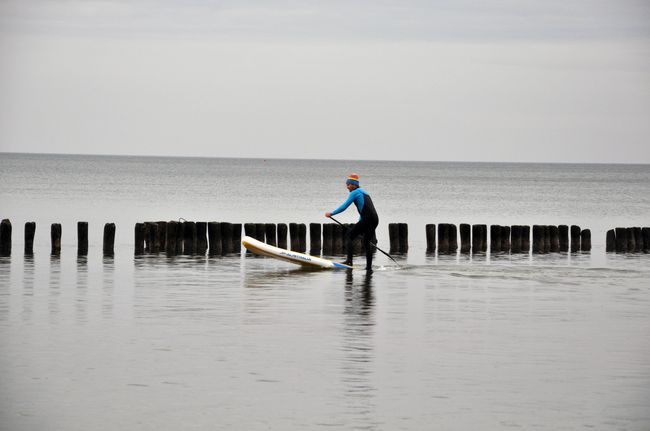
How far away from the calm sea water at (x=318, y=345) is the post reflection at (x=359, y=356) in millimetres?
37

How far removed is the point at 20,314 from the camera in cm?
1795

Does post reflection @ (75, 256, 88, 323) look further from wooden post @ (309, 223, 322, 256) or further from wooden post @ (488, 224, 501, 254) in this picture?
wooden post @ (488, 224, 501, 254)

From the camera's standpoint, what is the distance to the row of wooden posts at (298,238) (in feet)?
96.5

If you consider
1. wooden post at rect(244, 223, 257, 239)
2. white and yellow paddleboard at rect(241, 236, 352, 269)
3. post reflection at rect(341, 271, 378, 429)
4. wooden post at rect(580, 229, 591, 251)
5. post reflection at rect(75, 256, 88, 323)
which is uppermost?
wooden post at rect(244, 223, 257, 239)

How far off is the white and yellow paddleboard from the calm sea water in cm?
46

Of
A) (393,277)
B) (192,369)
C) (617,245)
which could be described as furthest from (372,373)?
(617,245)

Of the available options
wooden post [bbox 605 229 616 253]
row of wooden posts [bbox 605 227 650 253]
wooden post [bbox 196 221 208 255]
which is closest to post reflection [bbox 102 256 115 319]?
wooden post [bbox 196 221 208 255]

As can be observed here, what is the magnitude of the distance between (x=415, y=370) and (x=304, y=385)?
168 centimetres

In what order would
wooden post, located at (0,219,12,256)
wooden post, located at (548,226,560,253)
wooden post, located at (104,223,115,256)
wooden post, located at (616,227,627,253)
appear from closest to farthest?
wooden post, located at (0,219,12,256) → wooden post, located at (104,223,115,256) → wooden post, located at (548,226,560,253) → wooden post, located at (616,227,627,253)

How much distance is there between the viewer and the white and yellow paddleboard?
2608 cm

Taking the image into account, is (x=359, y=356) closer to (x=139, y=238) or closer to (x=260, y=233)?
(x=260, y=233)

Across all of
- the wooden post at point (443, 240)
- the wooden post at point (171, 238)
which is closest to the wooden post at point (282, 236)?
the wooden post at point (171, 238)

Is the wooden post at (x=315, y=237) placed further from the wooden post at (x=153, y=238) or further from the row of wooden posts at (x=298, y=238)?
the wooden post at (x=153, y=238)

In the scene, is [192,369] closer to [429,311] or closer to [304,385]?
[304,385]
